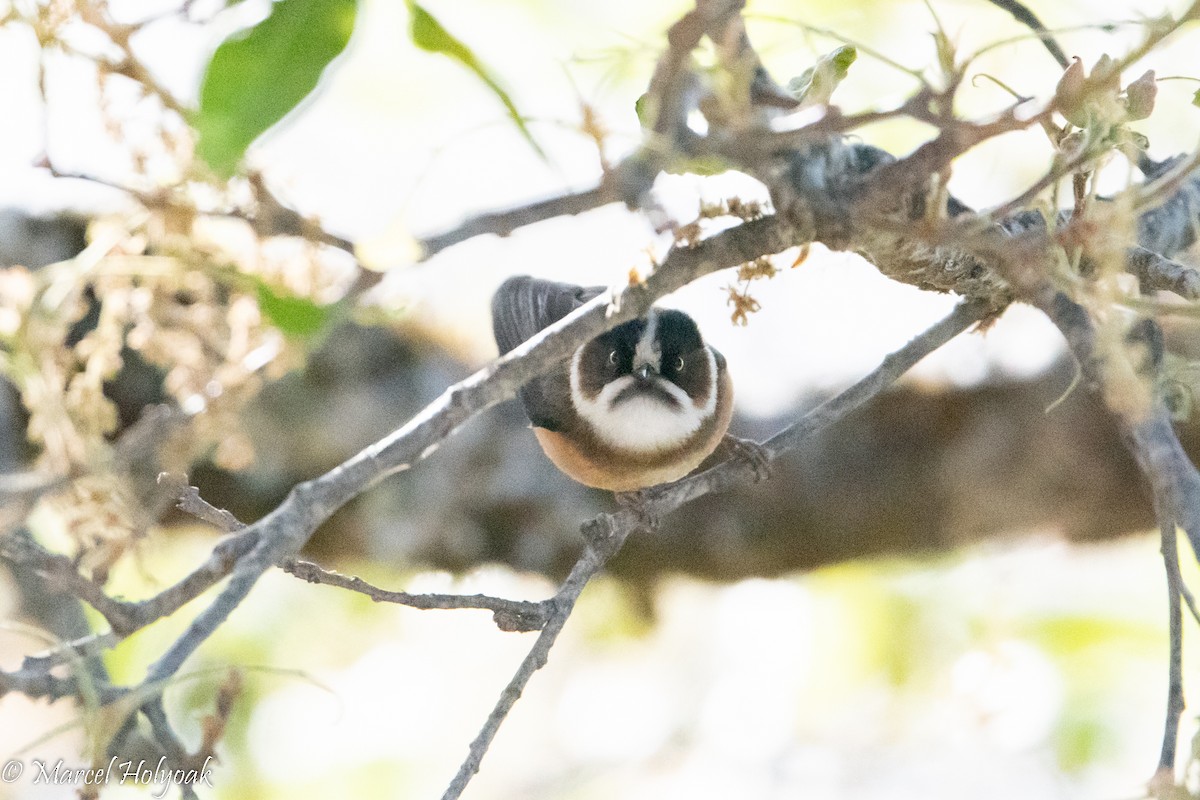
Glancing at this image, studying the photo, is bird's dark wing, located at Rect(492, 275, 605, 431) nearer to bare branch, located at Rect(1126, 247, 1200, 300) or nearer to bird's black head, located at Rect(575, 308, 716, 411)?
bird's black head, located at Rect(575, 308, 716, 411)

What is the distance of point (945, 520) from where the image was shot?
399 cm

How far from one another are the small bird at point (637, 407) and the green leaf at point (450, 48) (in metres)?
2.39

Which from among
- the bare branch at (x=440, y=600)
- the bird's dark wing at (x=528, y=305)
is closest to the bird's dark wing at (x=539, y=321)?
the bird's dark wing at (x=528, y=305)

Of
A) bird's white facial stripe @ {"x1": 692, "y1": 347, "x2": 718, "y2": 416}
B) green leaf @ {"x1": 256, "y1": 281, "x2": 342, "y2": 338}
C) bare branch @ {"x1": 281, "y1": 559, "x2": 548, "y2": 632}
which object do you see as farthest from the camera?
bird's white facial stripe @ {"x1": 692, "y1": 347, "x2": 718, "y2": 416}

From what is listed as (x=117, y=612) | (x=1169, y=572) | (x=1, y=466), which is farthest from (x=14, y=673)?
(x=1, y=466)

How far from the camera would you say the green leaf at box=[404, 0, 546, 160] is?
1028 mm

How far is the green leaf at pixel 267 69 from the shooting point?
989mm

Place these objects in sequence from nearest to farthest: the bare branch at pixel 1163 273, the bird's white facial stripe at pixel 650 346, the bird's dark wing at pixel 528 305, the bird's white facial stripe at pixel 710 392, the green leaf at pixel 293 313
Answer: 1. the green leaf at pixel 293 313
2. the bare branch at pixel 1163 273
3. the bird's white facial stripe at pixel 650 346
4. the bird's white facial stripe at pixel 710 392
5. the bird's dark wing at pixel 528 305

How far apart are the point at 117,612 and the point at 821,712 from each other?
5.27 m

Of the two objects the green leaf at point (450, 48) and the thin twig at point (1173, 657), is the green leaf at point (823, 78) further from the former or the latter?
the thin twig at point (1173, 657)

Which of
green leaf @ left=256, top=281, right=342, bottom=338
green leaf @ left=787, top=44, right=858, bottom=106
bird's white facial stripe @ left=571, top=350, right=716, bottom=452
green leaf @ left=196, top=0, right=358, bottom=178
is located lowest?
green leaf @ left=256, top=281, right=342, bottom=338

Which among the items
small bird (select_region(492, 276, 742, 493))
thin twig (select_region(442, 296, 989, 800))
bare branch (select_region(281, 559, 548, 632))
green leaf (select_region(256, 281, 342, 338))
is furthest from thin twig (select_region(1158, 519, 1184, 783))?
small bird (select_region(492, 276, 742, 493))

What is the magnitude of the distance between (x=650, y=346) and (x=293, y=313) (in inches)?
99.5

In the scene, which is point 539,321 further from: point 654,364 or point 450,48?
point 450,48
